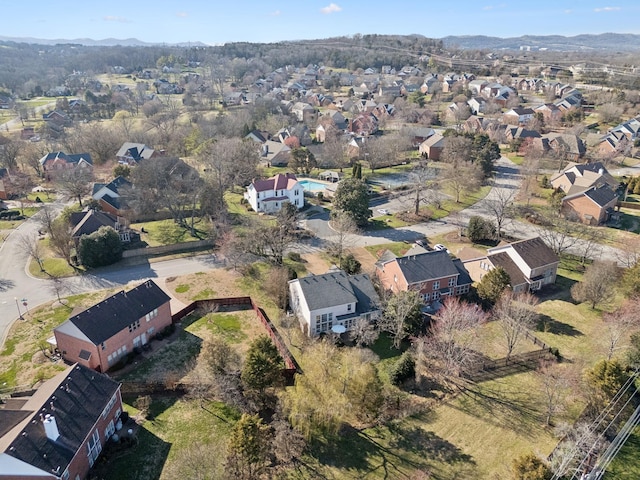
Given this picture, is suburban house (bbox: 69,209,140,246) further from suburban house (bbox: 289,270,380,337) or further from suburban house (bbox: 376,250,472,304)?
suburban house (bbox: 376,250,472,304)

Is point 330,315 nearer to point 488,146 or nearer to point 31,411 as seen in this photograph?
point 31,411

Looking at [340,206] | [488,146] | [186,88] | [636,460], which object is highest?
[186,88]

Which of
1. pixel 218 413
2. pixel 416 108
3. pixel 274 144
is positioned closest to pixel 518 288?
pixel 218 413

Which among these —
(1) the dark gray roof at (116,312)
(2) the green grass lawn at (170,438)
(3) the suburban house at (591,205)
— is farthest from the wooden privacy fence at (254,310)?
(3) the suburban house at (591,205)

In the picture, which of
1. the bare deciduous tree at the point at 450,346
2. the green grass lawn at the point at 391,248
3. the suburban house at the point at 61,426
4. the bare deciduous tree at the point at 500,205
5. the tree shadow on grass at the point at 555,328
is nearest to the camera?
the suburban house at the point at 61,426

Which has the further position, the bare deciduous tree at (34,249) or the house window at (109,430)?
the bare deciduous tree at (34,249)

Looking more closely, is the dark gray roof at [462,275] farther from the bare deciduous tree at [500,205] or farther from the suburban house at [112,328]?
the suburban house at [112,328]
